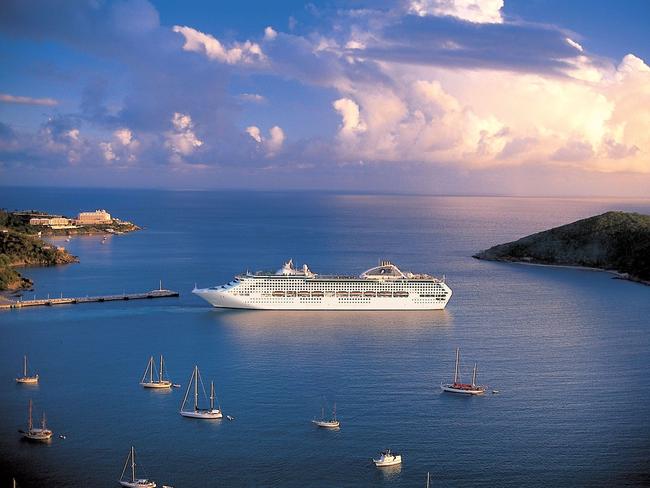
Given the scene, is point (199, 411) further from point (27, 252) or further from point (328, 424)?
point (27, 252)

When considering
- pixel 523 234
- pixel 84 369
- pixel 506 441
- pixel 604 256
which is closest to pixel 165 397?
pixel 84 369

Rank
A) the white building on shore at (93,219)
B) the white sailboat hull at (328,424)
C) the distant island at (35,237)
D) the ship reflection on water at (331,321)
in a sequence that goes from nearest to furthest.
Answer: the white sailboat hull at (328,424) < the ship reflection on water at (331,321) < the distant island at (35,237) < the white building on shore at (93,219)

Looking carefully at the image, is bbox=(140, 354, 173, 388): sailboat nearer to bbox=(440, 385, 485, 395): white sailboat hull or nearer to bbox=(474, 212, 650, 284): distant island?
bbox=(440, 385, 485, 395): white sailboat hull

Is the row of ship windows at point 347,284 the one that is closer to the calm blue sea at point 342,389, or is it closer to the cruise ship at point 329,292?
the cruise ship at point 329,292

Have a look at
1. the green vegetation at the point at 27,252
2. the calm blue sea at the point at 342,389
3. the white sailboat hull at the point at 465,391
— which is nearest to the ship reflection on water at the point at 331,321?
the calm blue sea at the point at 342,389

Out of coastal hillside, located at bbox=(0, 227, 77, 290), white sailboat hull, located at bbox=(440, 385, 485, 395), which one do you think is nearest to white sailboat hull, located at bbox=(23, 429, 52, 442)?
white sailboat hull, located at bbox=(440, 385, 485, 395)

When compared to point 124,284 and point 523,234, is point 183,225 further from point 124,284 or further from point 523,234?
point 124,284
